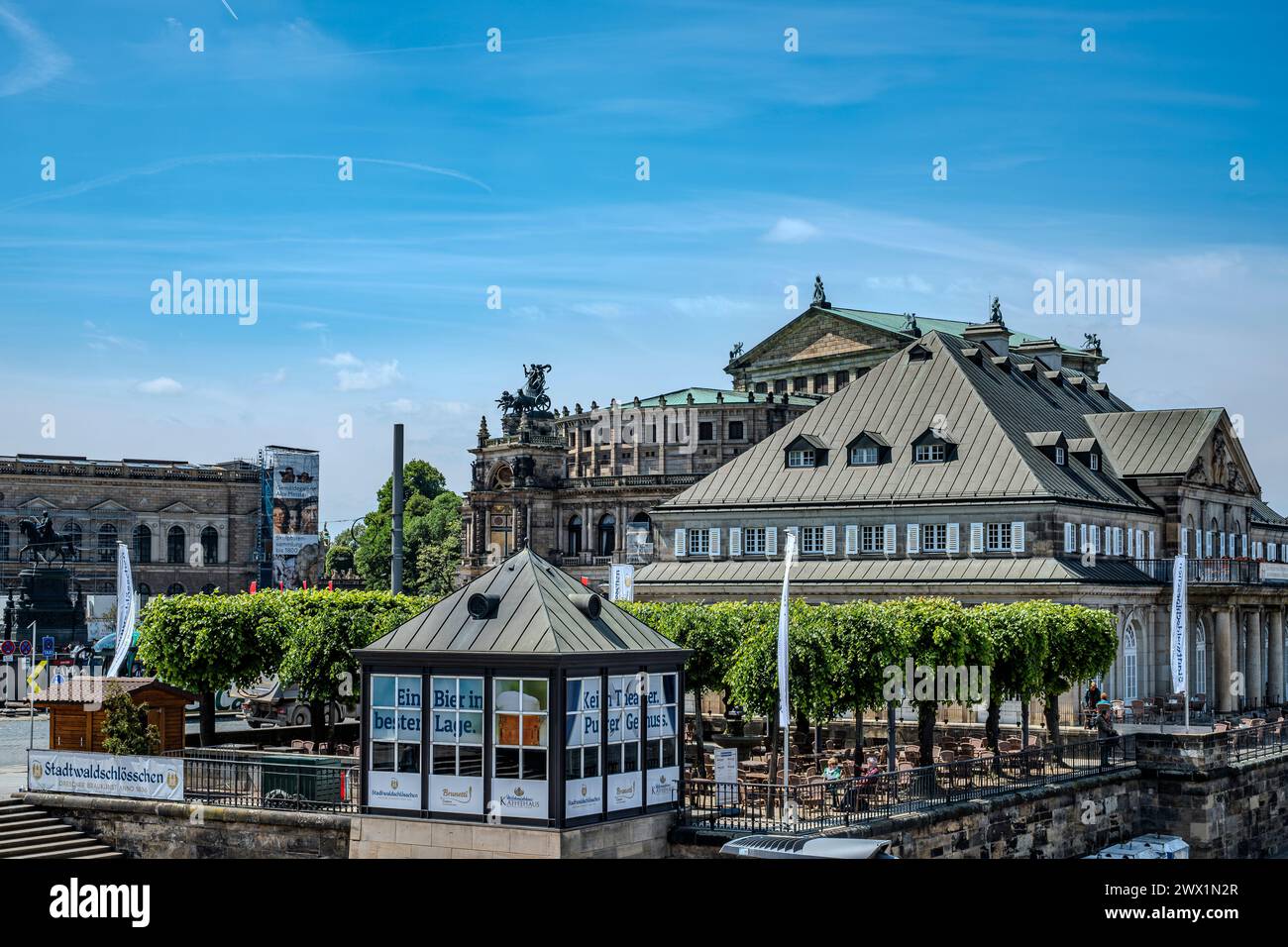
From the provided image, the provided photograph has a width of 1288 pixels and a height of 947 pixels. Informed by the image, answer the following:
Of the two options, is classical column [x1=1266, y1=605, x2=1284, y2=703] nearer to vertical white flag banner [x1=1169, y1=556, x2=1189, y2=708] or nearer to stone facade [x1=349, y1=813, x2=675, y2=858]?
vertical white flag banner [x1=1169, y1=556, x2=1189, y2=708]

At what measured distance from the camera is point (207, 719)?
A: 166ft

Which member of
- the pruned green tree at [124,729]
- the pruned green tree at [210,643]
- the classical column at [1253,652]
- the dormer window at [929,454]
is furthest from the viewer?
the classical column at [1253,652]

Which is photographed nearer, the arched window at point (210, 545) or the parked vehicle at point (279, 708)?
the parked vehicle at point (279, 708)

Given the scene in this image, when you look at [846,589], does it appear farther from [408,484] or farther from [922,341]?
[408,484]

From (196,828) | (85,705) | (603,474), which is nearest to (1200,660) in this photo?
(196,828)

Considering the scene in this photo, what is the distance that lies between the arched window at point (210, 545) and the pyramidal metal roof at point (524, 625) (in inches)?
4123

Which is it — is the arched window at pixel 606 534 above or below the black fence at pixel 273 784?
above

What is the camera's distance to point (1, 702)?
2810 inches

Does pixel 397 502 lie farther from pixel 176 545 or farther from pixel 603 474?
pixel 176 545

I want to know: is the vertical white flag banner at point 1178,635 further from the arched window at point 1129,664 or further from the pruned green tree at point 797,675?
the pruned green tree at point 797,675

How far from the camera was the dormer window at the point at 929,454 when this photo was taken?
6488 cm

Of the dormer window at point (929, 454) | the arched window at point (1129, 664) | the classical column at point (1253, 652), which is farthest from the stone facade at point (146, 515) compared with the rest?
the arched window at point (1129, 664)
